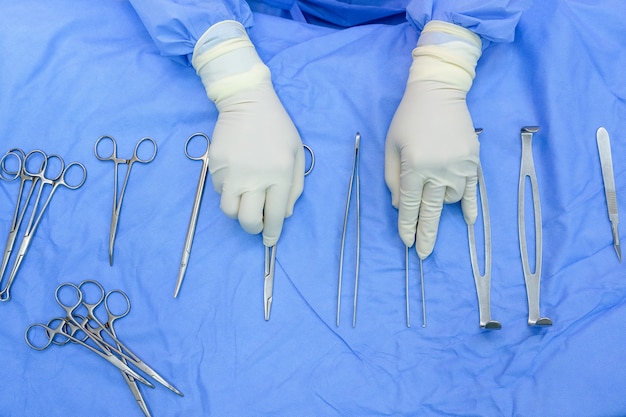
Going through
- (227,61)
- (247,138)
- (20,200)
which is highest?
(227,61)

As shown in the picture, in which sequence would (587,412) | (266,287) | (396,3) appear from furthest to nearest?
(396,3) < (266,287) < (587,412)

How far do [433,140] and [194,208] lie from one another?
550 mm

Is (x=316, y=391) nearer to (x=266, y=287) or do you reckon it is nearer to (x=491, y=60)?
(x=266, y=287)

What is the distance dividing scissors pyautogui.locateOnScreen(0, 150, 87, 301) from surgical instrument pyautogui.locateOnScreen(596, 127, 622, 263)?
47.2 inches

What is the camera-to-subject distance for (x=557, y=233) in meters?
1.25

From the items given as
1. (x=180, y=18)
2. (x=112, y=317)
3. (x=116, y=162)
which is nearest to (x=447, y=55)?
(x=180, y=18)

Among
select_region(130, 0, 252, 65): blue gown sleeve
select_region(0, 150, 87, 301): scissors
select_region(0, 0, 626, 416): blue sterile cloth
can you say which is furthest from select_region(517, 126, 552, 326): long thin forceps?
select_region(0, 150, 87, 301): scissors

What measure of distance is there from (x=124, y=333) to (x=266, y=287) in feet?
1.05

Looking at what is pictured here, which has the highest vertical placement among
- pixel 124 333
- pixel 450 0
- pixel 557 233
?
pixel 450 0

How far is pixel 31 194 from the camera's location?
134 centimetres

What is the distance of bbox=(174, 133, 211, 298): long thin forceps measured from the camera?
1245 mm

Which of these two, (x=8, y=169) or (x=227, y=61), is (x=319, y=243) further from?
(x=8, y=169)

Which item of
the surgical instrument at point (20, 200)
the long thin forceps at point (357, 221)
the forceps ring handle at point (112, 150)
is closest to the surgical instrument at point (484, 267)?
the long thin forceps at point (357, 221)

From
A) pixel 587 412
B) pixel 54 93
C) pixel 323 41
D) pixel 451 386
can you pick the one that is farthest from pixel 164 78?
pixel 587 412
